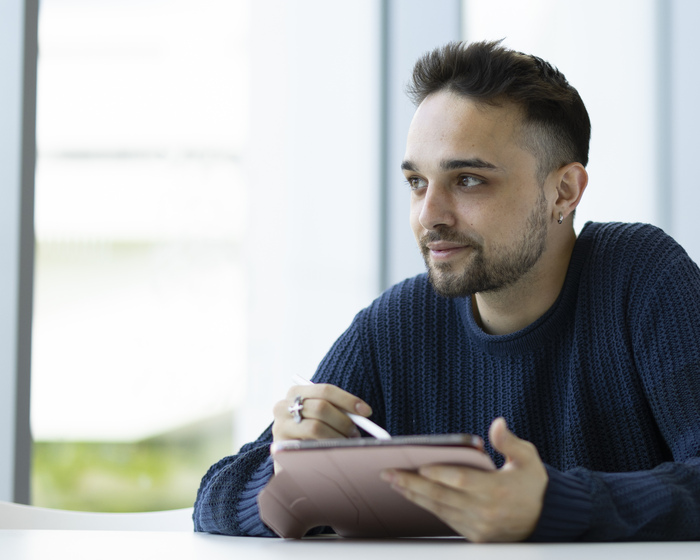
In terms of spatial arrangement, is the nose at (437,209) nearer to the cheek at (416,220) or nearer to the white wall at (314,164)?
the cheek at (416,220)

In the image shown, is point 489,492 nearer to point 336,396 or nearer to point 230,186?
point 336,396

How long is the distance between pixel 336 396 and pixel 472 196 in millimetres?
498

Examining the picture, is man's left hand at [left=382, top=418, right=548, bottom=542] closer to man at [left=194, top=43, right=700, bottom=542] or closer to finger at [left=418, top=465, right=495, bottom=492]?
finger at [left=418, top=465, right=495, bottom=492]

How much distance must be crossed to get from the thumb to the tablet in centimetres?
2

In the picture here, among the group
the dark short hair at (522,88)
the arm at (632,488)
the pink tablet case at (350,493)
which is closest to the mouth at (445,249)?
the dark short hair at (522,88)

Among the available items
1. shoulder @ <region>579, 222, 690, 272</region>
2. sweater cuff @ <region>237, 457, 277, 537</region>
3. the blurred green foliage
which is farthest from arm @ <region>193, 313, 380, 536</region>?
the blurred green foliage

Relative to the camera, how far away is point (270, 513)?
33.6 inches

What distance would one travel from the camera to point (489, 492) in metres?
0.71

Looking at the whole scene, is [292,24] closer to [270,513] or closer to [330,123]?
[330,123]

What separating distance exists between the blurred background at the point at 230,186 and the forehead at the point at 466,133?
2.91ft

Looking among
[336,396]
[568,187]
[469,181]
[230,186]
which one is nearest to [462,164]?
[469,181]

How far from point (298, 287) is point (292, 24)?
0.82 meters

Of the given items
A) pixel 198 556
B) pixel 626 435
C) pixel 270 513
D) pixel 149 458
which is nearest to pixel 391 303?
pixel 626 435

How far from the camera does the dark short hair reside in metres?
1.34
